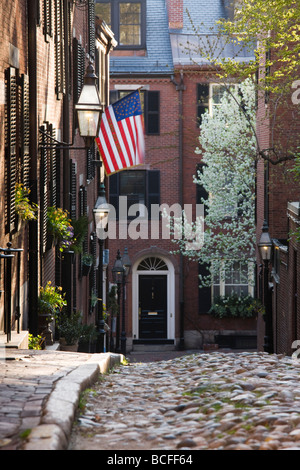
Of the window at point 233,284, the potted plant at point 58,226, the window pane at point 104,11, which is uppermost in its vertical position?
the window pane at point 104,11

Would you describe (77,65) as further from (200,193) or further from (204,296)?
(204,296)

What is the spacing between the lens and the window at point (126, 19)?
3353 cm

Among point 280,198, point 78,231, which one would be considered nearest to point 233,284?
point 280,198

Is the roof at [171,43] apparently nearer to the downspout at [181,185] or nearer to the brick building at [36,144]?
the downspout at [181,185]

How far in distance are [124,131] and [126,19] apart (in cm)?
1733

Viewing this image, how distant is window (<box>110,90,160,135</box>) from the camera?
3309cm

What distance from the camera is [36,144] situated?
12.6 m

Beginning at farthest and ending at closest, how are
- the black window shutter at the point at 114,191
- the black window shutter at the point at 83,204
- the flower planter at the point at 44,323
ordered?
the black window shutter at the point at 114,191
the black window shutter at the point at 83,204
the flower planter at the point at 44,323

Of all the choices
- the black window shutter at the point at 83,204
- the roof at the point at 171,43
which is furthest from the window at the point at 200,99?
the black window shutter at the point at 83,204

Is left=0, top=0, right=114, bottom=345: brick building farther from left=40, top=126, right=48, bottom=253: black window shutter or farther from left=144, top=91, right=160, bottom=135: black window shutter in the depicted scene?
left=144, top=91, right=160, bottom=135: black window shutter

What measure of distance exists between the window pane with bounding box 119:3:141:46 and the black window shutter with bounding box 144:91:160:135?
2.61 m
